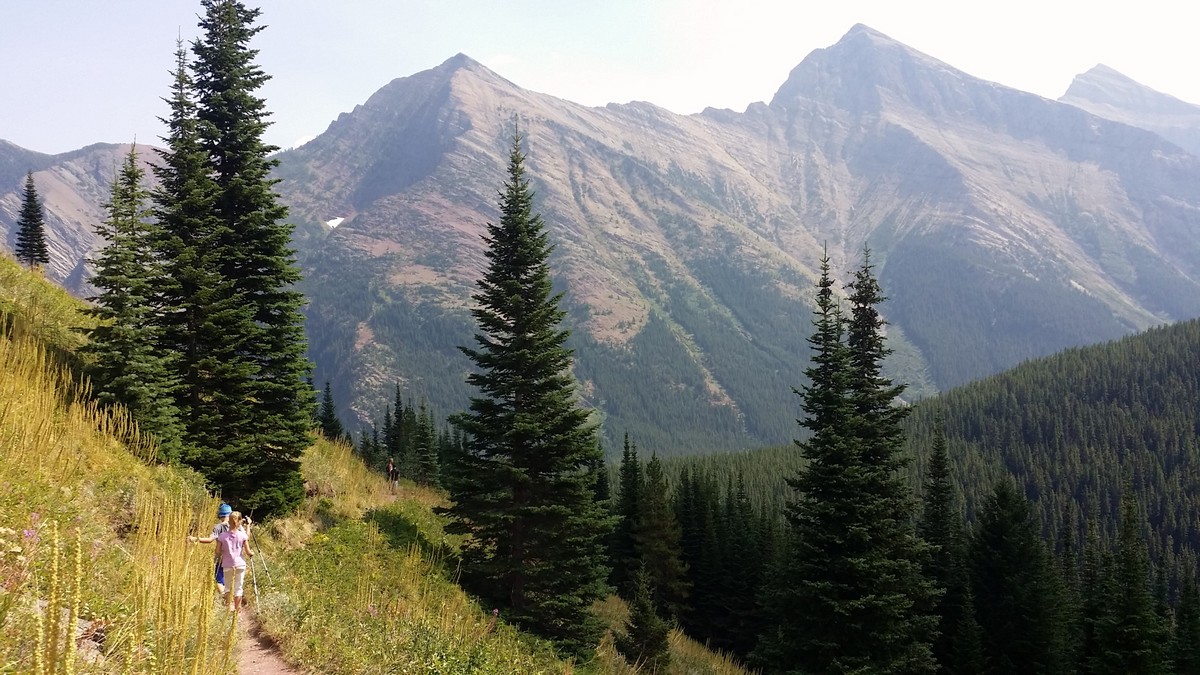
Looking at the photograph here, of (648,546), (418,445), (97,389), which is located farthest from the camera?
(418,445)

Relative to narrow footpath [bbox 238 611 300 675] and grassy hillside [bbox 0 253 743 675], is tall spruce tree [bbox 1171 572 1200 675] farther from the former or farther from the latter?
narrow footpath [bbox 238 611 300 675]

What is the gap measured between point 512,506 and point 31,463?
13.1 meters

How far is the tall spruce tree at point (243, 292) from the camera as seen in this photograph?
49.9 feet

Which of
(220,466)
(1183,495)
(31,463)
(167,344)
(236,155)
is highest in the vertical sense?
(236,155)

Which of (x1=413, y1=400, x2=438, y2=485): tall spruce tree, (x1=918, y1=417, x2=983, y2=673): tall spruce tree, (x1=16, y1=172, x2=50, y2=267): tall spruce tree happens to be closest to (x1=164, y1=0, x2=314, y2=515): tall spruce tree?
(x1=918, y1=417, x2=983, y2=673): tall spruce tree

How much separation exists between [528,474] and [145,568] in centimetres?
1405

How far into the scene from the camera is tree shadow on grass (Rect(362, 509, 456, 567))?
17689mm

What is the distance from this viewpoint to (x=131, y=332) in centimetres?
1284

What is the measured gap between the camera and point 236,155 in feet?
57.9

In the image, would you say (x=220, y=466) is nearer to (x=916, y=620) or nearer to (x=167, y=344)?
(x=167, y=344)

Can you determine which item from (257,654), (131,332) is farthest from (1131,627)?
(131,332)

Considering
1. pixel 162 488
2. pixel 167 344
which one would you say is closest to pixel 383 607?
pixel 162 488

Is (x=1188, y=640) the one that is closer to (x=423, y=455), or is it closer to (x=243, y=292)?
(x=243, y=292)

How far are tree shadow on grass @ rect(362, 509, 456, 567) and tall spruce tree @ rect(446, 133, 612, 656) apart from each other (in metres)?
0.83
